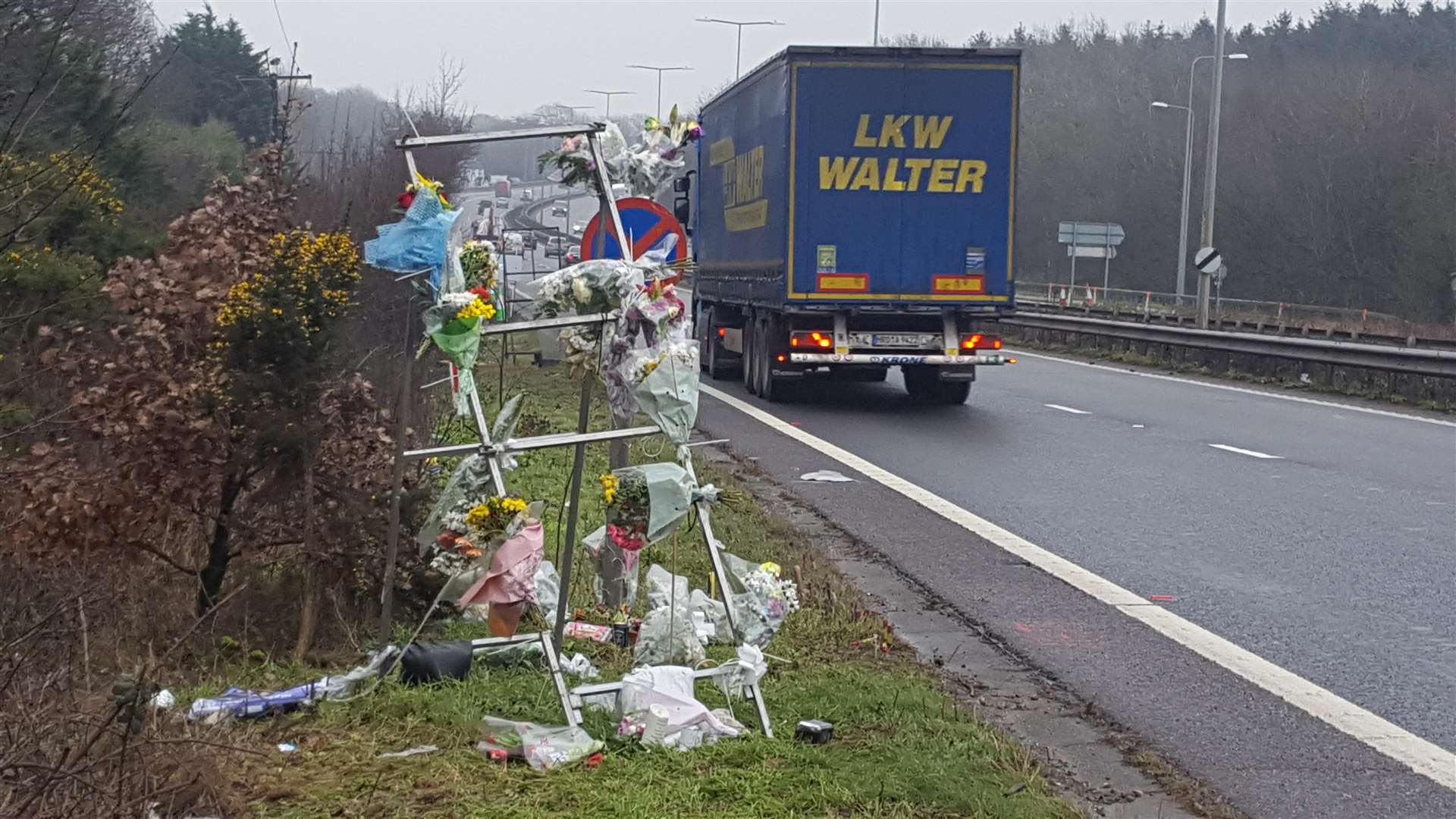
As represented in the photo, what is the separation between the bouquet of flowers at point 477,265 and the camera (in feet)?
17.3

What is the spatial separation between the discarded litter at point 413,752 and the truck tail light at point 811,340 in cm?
1455

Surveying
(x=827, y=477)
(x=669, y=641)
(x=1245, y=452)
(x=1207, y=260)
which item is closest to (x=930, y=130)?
(x=1245, y=452)

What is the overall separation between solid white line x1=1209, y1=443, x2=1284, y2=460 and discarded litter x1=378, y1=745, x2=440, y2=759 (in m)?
11.0

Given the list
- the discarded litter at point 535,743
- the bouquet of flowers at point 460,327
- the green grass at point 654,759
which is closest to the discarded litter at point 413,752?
the green grass at point 654,759

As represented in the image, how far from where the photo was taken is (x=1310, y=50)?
8219 cm

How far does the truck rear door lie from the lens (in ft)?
62.1

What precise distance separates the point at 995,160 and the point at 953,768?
48.8 feet

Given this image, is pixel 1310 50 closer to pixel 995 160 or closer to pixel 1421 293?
pixel 1421 293

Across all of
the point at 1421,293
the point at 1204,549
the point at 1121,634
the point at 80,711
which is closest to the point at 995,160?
the point at 1204,549

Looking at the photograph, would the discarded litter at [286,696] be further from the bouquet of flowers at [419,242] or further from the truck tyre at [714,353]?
the truck tyre at [714,353]

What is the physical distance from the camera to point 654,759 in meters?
5.02

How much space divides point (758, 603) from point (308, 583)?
184 cm

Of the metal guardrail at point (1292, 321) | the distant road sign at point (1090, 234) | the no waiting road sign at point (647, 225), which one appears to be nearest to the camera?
the no waiting road sign at point (647, 225)

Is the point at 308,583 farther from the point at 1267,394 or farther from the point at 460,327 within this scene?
the point at 1267,394
